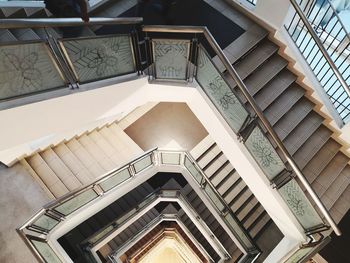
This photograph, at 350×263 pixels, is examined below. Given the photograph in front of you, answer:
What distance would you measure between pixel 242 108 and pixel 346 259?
5.66 meters

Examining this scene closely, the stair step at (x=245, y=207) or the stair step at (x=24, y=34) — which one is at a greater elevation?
the stair step at (x=24, y=34)

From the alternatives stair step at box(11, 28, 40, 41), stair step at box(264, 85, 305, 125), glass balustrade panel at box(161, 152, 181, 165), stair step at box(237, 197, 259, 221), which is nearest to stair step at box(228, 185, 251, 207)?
stair step at box(237, 197, 259, 221)

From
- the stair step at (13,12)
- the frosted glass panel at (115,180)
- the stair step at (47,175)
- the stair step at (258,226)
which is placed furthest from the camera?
the stair step at (258,226)

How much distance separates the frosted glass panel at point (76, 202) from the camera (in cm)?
505

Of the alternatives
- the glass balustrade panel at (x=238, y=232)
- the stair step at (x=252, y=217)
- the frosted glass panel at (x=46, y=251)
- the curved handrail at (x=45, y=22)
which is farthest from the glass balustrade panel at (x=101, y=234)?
the curved handrail at (x=45, y=22)

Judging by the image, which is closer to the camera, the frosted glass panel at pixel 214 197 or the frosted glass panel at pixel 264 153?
the frosted glass panel at pixel 264 153

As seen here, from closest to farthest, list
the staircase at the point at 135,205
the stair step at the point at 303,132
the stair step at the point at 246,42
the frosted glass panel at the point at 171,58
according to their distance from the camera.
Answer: the frosted glass panel at the point at 171,58, the stair step at the point at 246,42, the stair step at the point at 303,132, the staircase at the point at 135,205

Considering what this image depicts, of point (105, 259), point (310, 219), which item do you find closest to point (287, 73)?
point (310, 219)

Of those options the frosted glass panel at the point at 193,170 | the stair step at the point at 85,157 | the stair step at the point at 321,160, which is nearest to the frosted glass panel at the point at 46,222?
the stair step at the point at 85,157

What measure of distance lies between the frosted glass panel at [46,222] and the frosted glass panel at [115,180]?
3.35 ft

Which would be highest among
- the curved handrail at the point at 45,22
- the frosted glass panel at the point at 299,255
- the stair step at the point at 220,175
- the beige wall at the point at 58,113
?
the curved handrail at the point at 45,22

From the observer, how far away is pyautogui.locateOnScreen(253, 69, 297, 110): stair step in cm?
621

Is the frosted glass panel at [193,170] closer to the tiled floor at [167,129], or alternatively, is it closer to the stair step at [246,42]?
the tiled floor at [167,129]

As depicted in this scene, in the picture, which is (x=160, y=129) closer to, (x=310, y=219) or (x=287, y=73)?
(x=287, y=73)
